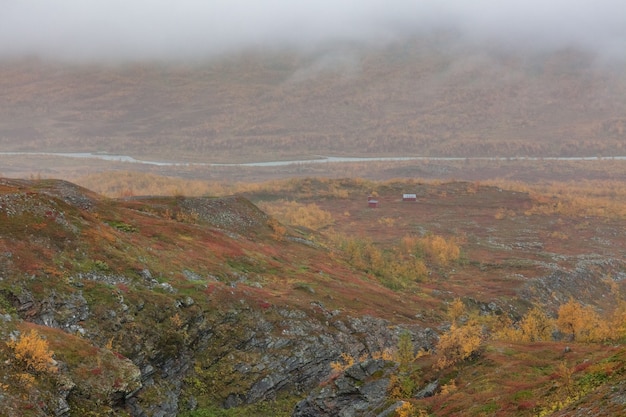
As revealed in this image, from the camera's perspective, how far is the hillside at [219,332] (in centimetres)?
3366

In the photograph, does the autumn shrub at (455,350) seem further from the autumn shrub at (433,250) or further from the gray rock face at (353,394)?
the autumn shrub at (433,250)

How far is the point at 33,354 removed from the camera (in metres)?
A: 32.5

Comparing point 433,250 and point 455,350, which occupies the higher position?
point 455,350

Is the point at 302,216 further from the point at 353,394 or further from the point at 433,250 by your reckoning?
the point at 353,394

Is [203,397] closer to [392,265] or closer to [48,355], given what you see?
[48,355]

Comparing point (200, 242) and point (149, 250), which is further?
point (200, 242)

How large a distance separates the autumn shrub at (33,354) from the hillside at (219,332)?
0.11 meters

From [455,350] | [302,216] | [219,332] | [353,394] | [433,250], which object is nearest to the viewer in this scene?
[353,394]

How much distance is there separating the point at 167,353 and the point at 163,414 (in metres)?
6.21

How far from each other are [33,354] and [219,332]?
2014cm

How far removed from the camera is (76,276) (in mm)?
46531

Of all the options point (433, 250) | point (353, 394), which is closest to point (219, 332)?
point (353, 394)

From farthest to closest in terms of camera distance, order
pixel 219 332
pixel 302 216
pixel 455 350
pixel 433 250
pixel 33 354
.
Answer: pixel 302 216 < pixel 433 250 < pixel 219 332 < pixel 455 350 < pixel 33 354

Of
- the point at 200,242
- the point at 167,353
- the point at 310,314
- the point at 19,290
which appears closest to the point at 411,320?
the point at 310,314
